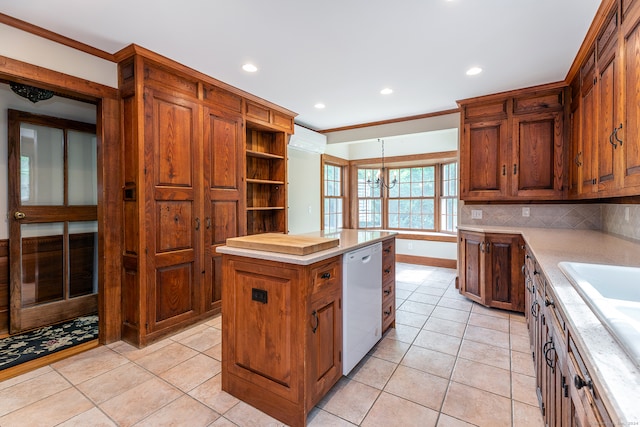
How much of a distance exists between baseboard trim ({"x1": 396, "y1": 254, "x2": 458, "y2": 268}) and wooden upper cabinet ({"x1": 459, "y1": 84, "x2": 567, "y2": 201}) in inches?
82.2

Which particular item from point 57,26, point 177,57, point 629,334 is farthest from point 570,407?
point 57,26

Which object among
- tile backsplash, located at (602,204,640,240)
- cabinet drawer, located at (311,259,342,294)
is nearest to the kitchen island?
cabinet drawer, located at (311,259,342,294)

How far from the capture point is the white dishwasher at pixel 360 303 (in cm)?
198

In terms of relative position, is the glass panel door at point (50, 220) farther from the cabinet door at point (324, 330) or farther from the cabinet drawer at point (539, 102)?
the cabinet drawer at point (539, 102)

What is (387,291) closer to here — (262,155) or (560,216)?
(262,155)

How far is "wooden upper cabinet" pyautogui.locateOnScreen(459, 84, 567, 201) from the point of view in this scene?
3.25 m

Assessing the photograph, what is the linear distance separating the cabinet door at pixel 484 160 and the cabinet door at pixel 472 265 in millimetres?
553

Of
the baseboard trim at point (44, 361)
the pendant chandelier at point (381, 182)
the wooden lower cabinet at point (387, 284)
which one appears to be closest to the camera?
the baseboard trim at point (44, 361)

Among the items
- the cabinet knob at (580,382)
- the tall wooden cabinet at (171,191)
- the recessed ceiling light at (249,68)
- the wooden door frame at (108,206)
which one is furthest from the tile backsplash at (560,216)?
the wooden door frame at (108,206)

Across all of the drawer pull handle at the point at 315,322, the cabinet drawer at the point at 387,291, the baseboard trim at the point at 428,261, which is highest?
the drawer pull handle at the point at 315,322

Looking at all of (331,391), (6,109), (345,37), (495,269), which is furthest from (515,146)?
(6,109)

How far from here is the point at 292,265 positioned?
160 cm

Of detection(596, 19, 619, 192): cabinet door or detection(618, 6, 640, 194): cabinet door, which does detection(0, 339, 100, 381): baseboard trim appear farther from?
detection(596, 19, 619, 192): cabinet door

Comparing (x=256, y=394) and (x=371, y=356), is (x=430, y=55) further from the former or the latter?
(x=256, y=394)
